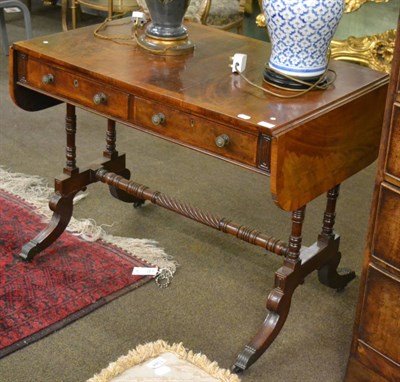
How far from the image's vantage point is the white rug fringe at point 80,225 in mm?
2758

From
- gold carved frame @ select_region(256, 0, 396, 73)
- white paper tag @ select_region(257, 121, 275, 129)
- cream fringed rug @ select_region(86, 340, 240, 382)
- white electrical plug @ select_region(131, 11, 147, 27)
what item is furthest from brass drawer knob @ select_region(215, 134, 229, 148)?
gold carved frame @ select_region(256, 0, 396, 73)

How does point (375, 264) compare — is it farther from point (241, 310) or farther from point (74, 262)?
point (74, 262)

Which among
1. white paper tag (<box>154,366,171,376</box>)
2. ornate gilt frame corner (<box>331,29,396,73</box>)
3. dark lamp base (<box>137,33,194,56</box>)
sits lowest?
white paper tag (<box>154,366,171,376</box>)

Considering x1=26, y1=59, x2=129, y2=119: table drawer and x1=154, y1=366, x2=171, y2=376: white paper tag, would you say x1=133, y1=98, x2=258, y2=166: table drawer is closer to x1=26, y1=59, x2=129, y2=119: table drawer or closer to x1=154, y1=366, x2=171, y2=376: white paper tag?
x1=26, y1=59, x2=129, y2=119: table drawer

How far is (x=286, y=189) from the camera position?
197 centimetres

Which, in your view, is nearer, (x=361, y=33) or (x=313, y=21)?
(x=313, y=21)

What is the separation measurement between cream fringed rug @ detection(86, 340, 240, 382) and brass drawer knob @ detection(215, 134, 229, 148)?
2.07 ft

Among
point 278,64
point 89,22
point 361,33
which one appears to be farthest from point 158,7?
point 89,22

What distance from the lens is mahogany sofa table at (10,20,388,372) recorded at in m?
1.99

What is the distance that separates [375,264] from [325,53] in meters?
0.59

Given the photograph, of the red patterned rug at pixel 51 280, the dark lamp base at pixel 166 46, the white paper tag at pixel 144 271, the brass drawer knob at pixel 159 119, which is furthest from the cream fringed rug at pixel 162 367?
the dark lamp base at pixel 166 46

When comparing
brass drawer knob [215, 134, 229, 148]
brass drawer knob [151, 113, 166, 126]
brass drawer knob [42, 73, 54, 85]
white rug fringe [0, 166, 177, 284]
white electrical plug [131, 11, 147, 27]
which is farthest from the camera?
white rug fringe [0, 166, 177, 284]

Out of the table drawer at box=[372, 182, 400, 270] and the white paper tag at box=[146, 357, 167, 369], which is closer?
the table drawer at box=[372, 182, 400, 270]

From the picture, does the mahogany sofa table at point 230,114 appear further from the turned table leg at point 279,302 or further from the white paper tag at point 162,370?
the white paper tag at point 162,370
